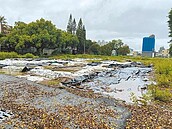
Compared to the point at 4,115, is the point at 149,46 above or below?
above

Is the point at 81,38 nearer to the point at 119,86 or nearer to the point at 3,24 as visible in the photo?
the point at 3,24

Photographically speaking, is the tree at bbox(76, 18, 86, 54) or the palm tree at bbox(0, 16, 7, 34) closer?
the palm tree at bbox(0, 16, 7, 34)

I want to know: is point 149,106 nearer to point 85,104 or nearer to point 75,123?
point 85,104

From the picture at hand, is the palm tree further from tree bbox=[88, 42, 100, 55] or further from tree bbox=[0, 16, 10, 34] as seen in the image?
tree bbox=[88, 42, 100, 55]

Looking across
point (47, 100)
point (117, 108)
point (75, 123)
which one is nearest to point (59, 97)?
point (47, 100)

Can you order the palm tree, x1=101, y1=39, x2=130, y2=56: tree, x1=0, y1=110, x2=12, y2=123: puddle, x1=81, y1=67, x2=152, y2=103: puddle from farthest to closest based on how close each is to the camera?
x1=101, y1=39, x2=130, y2=56: tree, the palm tree, x1=81, y1=67, x2=152, y2=103: puddle, x1=0, y1=110, x2=12, y2=123: puddle

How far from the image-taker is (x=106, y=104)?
200 inches

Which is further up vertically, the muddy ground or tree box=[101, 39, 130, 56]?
tree box=[101, 39, 130, 56]

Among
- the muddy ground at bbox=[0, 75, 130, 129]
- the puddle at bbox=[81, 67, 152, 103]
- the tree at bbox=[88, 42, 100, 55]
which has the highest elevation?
the tree at bbox=[88, 42, 100, 55]

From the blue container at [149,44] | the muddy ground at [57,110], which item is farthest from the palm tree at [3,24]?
the muddy ground at [57,110]

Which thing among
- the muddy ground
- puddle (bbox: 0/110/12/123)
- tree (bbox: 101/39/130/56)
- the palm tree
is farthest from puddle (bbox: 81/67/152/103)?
tree (bbox: 101/39/130/56)

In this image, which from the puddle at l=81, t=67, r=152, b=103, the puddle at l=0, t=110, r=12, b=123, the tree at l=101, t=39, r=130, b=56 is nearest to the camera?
the puddle at l=0, t=110, r=12, b=123

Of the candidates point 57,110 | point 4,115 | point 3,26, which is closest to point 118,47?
point 3,26

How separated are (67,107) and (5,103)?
1.55 metres
